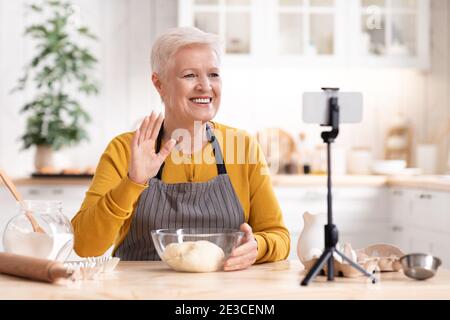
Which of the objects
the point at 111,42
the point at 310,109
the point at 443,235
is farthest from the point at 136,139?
the point at 111,42

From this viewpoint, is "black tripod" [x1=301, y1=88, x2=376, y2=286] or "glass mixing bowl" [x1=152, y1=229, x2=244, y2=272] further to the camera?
"glass mixing bowl" [x1=152, y1=229, x2=244, y2=272]

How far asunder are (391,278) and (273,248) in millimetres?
434

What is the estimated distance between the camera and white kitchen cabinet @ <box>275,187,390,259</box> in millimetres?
5000

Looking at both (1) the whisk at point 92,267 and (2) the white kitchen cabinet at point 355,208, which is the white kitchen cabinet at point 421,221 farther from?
(1) the whisk at point 92,267

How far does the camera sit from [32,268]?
1.90 m

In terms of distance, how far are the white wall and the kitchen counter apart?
11.7ft

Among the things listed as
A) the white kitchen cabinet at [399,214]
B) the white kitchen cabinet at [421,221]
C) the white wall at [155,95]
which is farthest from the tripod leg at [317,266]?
the white wall at [155,95]

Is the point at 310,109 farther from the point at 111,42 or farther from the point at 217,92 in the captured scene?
the point at 111,42

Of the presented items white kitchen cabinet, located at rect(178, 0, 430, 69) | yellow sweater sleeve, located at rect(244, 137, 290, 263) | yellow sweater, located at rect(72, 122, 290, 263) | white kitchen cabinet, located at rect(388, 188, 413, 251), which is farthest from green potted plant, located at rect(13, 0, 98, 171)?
yellow sweater sleeve, located at rect(244, 137, 290, 263)

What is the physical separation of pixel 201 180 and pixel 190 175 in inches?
1.6

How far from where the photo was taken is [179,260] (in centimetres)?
206

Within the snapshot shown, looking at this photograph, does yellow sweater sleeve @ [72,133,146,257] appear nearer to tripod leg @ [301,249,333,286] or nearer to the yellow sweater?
the yellow sweater

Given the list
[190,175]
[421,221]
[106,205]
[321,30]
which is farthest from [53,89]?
[106,205]

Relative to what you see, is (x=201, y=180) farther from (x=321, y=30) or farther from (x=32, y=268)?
(x=321, y=30)
